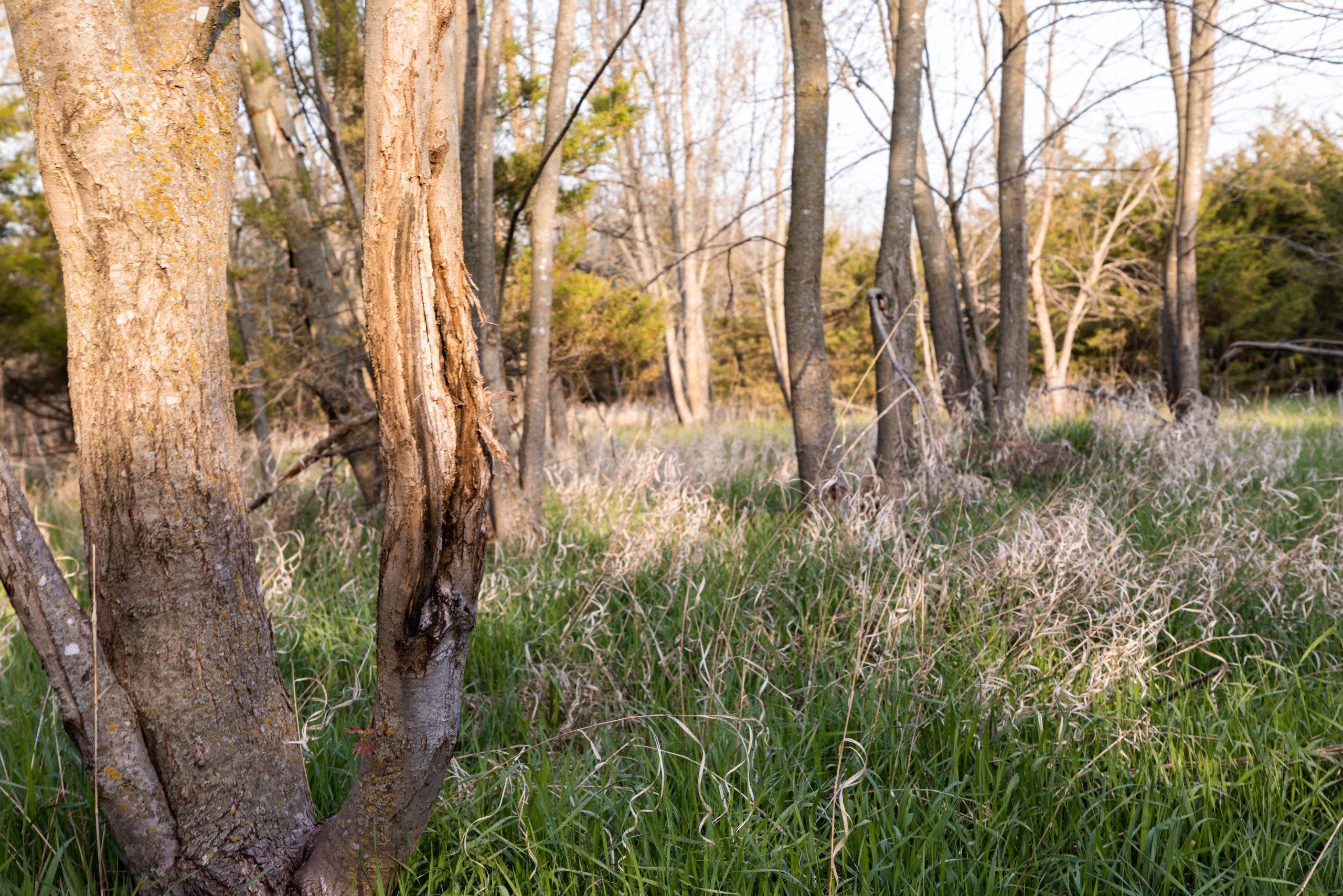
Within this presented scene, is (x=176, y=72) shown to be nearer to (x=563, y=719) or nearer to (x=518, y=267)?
(x=563, y=719)

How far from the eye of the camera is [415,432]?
4.82 feet

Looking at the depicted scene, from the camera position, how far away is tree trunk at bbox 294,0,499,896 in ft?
4.65

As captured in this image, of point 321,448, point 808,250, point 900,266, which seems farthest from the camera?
point 900,266

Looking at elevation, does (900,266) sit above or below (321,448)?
above

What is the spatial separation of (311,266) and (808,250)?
320 cm

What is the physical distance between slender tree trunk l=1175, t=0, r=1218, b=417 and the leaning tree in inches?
276

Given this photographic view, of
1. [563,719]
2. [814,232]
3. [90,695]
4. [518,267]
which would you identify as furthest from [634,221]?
[90,695]

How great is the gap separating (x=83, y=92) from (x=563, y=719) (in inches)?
82.1

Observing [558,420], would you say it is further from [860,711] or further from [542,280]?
[860,711]

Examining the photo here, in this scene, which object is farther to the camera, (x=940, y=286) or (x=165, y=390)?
(x=940, y=286)

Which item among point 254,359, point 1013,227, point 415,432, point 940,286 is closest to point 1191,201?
point 1013,227

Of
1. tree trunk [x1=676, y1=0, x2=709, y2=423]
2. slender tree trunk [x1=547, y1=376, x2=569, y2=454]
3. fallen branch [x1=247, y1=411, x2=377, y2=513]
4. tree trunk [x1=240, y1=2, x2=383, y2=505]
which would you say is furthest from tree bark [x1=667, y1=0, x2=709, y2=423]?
fallen branch [x1=247, y1=411, x2=377, y2=513]

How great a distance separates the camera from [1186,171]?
726 centimetres

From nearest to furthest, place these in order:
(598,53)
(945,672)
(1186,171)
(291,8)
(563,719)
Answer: (945,672) < (563,719) < (291,8) < (1186,171) < (598,53)
